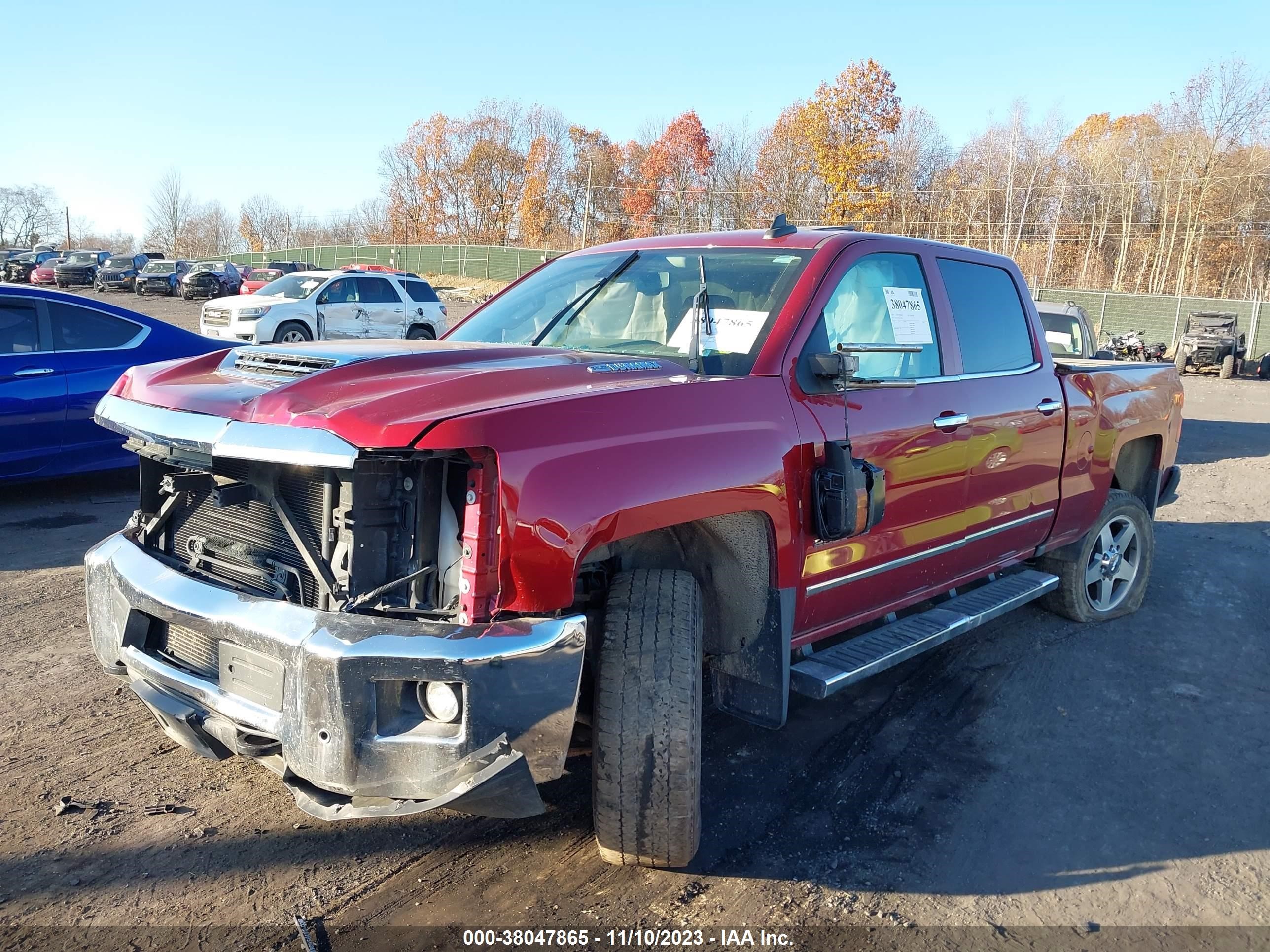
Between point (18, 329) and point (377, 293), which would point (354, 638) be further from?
point (377, 293)

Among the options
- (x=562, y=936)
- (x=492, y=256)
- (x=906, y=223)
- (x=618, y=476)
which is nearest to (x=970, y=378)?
(x=618, y=476)

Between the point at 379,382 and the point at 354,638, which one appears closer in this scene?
the point at 354,638

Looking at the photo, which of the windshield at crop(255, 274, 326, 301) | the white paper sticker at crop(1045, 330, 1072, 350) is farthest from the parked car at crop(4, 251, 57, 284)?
the white paper sticker at crop(1045, 330, 1072, 350)

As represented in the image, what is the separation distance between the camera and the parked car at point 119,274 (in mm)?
39688

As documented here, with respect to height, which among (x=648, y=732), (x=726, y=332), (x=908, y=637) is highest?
(x=726, y=332)

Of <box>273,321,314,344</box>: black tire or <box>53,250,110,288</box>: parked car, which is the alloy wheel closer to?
<box>273,321,314,344</box>: black tire

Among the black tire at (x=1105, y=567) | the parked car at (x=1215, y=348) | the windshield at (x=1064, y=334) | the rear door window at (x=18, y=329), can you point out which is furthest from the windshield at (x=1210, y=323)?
the rear door window at (x=18, y=329)

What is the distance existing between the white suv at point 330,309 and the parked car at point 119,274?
23.4m

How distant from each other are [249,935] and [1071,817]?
273 cm

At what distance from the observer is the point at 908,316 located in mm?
4035

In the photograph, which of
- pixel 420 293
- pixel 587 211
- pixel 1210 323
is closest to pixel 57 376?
pixel 420 293

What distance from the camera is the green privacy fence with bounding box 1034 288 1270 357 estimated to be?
108 feet

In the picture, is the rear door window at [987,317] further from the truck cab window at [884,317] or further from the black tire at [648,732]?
the black tire at [648,732]

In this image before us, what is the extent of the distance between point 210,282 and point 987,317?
36.7 meters
